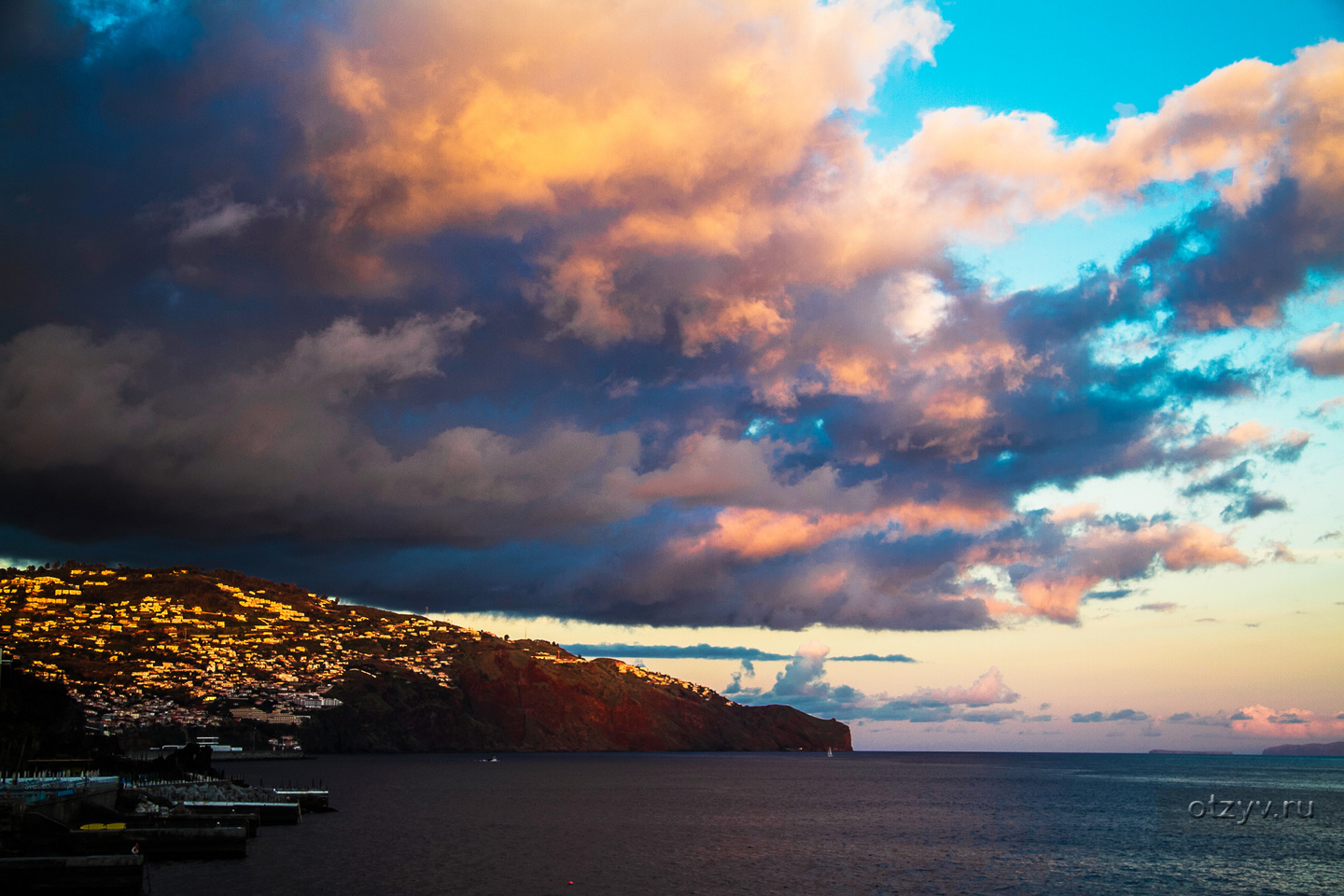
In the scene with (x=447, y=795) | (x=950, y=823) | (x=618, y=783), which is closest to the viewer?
(x=950, y=823)

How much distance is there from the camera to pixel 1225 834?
100 metres

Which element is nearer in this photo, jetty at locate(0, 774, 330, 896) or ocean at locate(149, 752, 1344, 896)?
jetty at locate(0, 774, 330, 896)

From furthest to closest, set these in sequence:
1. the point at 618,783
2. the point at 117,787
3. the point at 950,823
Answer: the point at 618,783, the point at 950,823, the point at 117,787

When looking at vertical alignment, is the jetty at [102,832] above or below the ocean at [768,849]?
above

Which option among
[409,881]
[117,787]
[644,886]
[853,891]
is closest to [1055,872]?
[853,891]

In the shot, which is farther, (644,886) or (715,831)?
(715,831)

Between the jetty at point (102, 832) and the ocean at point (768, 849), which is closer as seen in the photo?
the jetty at point (102, 832)

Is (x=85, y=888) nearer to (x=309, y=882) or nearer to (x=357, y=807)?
(x=309, y=882)

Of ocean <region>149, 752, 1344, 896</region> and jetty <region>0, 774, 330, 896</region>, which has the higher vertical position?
jetty <region>0, 774, 330, 896</region>

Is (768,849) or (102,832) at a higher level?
(102,832)

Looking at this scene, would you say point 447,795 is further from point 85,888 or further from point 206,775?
point 85,888

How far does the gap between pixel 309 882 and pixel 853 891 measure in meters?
34.8

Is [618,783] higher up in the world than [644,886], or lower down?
lower down

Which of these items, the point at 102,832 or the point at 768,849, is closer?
the point at 102,832
